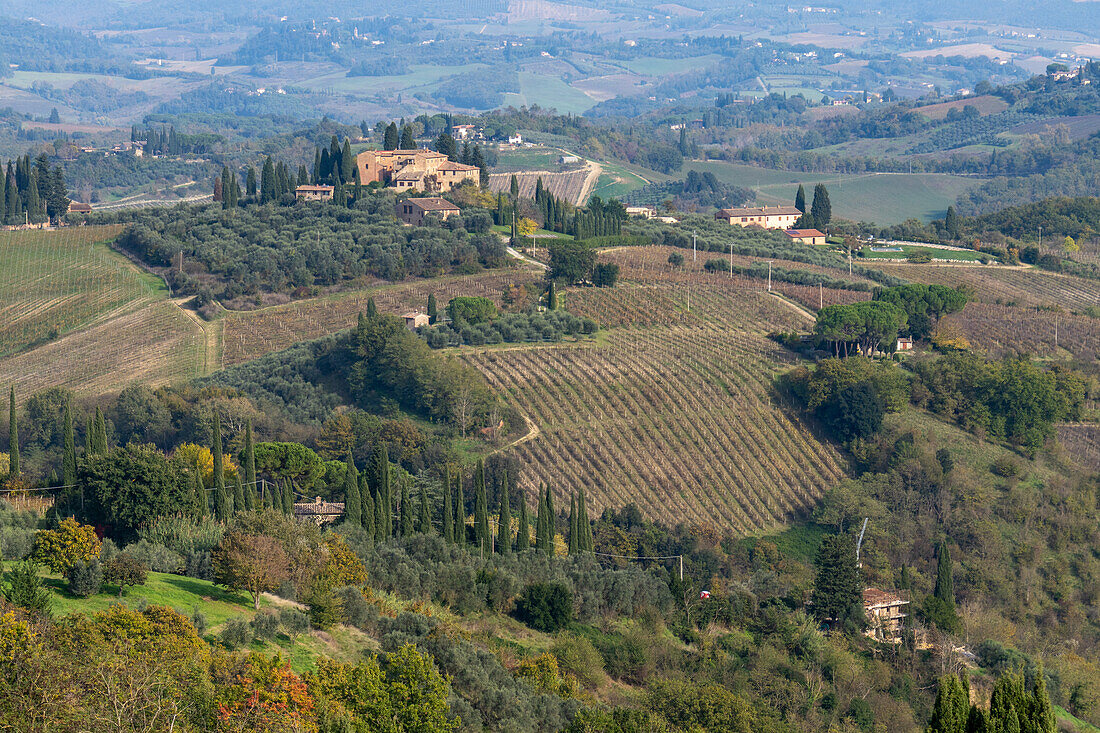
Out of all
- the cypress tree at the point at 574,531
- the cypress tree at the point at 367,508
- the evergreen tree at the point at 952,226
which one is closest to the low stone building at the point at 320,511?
the cypress tree at the point at 367,508

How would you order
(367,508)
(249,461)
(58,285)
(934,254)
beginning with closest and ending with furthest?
(367,508) < (249,461) < (58,285) < (934,254)

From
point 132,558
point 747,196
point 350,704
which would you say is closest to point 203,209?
point 132,558

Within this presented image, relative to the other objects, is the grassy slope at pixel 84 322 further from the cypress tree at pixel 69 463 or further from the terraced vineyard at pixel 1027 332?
the terraced vineyard at pixel 1027 332

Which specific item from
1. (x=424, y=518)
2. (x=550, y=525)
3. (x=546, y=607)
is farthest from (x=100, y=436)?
(x=546, y=607)

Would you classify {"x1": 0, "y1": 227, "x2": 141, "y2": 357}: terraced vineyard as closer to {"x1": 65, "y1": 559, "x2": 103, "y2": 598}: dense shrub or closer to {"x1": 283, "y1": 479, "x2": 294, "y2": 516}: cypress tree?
{"x1": 283, "y1": 479, "x2": 294, "y2": 516}: cypress tree

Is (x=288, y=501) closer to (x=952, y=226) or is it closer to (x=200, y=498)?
(x=200, y=498)
